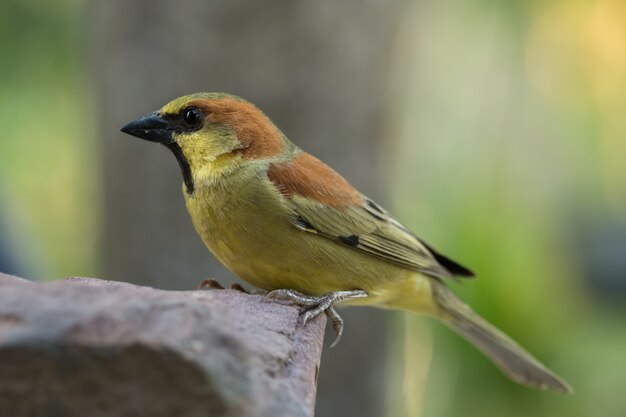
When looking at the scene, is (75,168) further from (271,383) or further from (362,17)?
(271,383)

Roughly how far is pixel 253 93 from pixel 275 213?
2331mm

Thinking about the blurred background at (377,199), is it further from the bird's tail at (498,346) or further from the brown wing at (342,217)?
the brown wing at (342,217)

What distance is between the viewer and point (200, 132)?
145 inches

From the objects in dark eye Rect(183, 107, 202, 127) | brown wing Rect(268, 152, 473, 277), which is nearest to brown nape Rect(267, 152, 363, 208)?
brown wing Rect(268, 152, 473, 277)

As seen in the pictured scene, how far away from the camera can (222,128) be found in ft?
12.1

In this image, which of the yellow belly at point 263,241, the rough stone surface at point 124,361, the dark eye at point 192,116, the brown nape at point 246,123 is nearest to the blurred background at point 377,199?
the brown nape at point 246,123

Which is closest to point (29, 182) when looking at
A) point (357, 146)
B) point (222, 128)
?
point (357, 146)

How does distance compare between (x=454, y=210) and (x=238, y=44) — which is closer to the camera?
(x=238, y=44)

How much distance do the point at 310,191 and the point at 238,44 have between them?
7.45 feet

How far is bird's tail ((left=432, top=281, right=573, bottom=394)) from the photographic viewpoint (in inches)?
176

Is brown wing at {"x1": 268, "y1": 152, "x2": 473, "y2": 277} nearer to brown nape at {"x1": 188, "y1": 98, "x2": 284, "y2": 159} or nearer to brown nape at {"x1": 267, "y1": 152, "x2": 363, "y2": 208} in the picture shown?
brown nape at {"x1": 267, "y1": 152, "x2": 363, "y2": 208}

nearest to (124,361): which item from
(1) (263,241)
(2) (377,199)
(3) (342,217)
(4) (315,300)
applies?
(4) (315,300)

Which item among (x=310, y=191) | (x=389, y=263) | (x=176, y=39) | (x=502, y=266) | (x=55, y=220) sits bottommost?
(x=55, y=220)

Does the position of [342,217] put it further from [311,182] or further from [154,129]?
[154,129]
